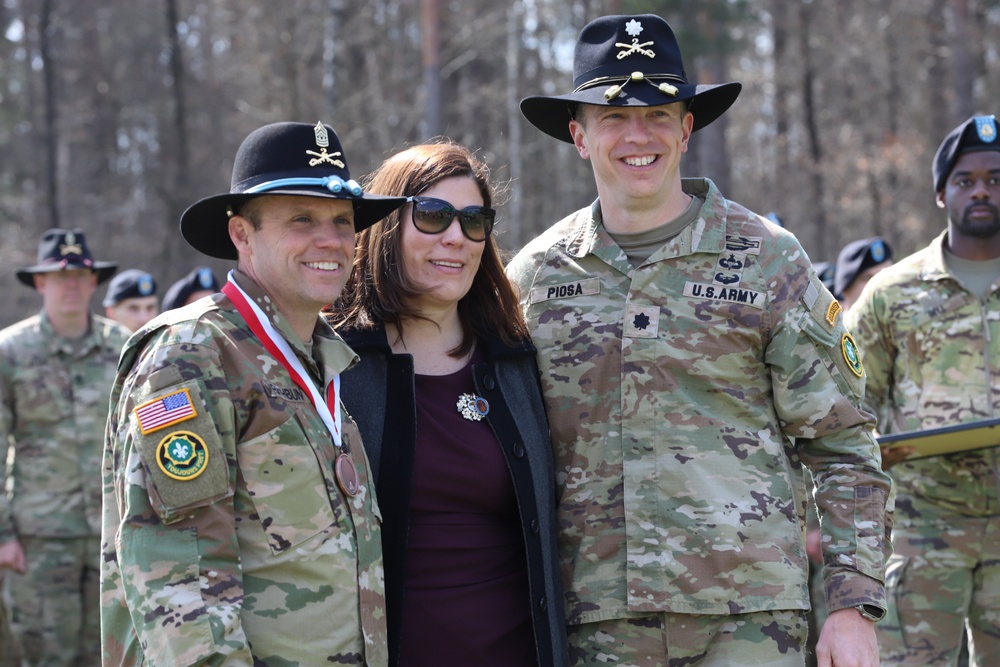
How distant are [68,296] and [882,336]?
583 centimetres

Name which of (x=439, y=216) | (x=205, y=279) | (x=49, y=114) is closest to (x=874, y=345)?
(x=439, y=216)

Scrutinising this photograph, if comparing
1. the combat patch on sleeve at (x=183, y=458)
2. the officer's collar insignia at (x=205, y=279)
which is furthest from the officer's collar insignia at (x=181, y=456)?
the officer's collar insignia at (x=205, y=279)

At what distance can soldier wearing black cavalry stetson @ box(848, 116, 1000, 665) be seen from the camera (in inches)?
211

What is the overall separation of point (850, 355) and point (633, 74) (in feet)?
3.94

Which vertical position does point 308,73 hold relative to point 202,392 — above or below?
above

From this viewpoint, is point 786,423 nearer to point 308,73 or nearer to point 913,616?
point 913,616

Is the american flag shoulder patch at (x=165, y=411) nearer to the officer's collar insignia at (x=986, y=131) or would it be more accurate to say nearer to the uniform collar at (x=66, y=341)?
the officer's collar insignia at (x=986, y=131)

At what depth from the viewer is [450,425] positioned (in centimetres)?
367

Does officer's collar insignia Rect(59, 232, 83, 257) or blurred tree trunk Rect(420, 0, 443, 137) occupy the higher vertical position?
blurred tree trunk Rect(420, 0, 443, 137)

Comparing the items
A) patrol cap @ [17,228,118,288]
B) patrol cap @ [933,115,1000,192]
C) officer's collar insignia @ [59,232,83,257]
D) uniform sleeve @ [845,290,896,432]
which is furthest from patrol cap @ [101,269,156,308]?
patrol cap @ [933,115,1000,192]

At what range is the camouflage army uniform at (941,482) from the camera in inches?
211

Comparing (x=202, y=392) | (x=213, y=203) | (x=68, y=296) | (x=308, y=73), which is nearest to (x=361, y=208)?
(x=213, y=203)

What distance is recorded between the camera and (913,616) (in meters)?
5.46

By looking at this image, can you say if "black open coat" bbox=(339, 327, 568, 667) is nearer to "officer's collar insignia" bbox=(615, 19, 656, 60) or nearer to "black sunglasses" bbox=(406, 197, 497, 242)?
"black sunglasses" bbox=(406, 197, 497, 242)
